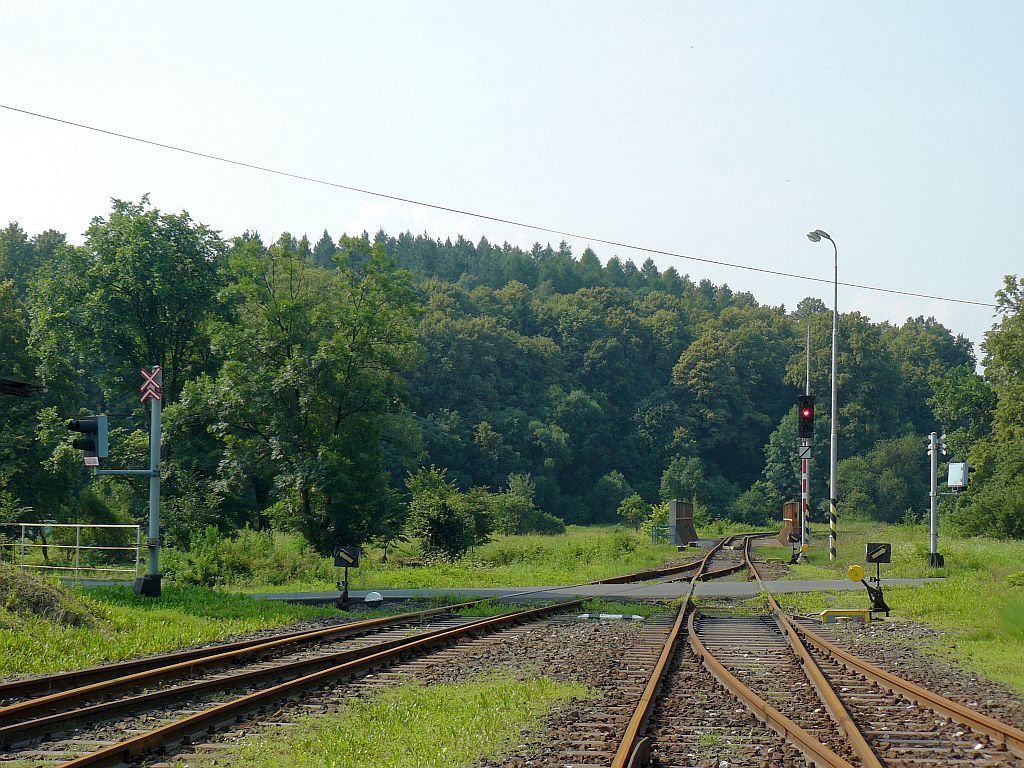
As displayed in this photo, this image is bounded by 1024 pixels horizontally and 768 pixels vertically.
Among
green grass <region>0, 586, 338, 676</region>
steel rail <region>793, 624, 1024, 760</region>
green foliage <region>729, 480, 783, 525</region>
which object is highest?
steel rail <region>793, 624, 1024, 760</region>

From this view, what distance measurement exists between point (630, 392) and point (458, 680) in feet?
355

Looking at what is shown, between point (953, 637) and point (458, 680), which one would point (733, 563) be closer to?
point (953, 637)

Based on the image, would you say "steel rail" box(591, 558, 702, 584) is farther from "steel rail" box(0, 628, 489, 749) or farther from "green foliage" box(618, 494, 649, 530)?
"green foliage" box(618, 494, 649, 530)

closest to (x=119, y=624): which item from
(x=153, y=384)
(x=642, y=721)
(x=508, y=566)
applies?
(x=153, y=384)

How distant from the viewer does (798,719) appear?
8.99 m

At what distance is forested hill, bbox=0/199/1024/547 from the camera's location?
41794mm

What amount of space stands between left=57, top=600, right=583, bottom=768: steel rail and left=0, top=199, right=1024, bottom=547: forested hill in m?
26.2

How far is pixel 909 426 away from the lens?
109 meters

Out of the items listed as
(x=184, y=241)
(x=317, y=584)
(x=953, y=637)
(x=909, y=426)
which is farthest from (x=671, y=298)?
(x=953, y=637)

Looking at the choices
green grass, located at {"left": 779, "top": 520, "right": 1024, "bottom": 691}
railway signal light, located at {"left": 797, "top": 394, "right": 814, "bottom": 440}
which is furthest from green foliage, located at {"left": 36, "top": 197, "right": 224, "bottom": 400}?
green grass, located at {"left": 779, "top": 520, "right": 1024, "bottom": 691}

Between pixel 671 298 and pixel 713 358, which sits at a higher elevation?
pixel 671 298

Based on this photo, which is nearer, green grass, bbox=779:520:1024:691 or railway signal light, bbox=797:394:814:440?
green grass, bbox=779:520:1024:691

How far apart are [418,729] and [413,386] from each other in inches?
3480

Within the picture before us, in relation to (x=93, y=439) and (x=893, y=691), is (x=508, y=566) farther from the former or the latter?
(x=893, y=691)
